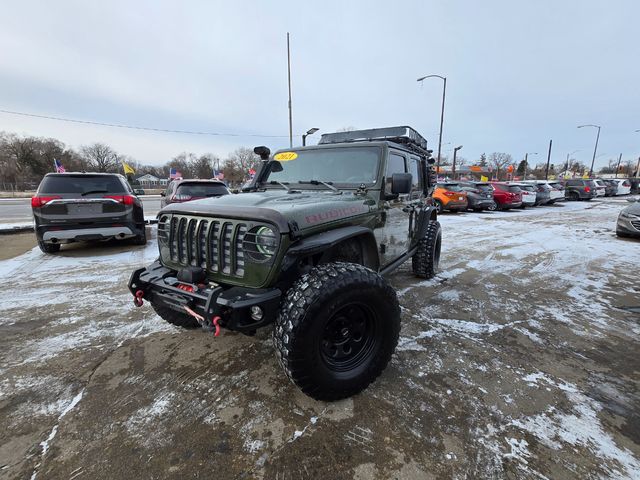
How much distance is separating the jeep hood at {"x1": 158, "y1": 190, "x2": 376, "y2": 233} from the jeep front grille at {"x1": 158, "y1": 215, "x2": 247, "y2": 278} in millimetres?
79

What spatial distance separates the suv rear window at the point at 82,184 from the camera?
610 centimetres

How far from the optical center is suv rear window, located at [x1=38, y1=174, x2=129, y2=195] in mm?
6098

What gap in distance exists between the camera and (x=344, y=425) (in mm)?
2121

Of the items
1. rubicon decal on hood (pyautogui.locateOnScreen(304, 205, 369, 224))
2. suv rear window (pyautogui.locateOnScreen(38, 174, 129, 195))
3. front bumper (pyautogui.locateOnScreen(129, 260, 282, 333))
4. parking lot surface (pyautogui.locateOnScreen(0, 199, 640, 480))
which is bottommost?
parking lot surface (pyautogui.locateOnScreen(0, 199, 640, 480))

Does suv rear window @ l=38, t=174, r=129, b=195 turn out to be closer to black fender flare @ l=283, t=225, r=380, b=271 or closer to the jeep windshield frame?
the jeep windshield frame

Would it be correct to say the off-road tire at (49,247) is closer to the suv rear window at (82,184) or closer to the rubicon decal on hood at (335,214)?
the suv rear window at (82,184)

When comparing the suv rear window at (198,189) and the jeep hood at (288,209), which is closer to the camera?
the jeep hood at (288,209)

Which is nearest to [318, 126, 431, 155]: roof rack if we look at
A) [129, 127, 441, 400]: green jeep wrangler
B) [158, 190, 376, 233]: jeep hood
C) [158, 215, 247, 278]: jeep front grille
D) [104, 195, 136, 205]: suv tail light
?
[129, 127, 441, 400]: green jeep wrangler

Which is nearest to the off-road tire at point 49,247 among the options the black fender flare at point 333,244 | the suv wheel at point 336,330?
the black fender flare at point 333,244

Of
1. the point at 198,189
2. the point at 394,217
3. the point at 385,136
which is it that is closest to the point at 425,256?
the point at 394,217

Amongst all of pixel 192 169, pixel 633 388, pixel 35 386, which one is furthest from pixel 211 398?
pixel 192 169

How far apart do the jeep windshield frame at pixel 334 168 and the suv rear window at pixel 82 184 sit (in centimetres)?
450

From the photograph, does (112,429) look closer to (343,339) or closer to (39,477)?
(39,477)

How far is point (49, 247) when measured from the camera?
6.47 metres
